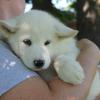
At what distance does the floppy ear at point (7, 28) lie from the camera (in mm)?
2264

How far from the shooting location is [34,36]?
223 cm

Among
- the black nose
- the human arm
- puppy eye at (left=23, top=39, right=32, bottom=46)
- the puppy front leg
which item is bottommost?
the human arm

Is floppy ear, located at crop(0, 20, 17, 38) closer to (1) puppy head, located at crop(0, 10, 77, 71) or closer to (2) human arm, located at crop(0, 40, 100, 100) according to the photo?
(1) puppy head, located at crop(0, 10, 77, 71)

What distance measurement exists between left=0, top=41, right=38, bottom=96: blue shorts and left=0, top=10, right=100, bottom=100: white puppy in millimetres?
46

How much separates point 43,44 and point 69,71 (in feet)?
0.68

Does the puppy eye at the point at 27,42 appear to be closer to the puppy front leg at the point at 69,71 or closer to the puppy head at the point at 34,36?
the puppy head at the point at 34,36

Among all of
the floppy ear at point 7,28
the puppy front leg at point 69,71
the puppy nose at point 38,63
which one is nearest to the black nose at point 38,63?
the puppy nose at point 38,63

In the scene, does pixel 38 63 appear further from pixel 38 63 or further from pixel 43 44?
pixel 43 44

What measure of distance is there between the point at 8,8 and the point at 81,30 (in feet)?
12.7

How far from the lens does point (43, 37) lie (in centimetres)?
225

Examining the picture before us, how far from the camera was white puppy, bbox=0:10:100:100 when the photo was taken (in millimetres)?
2184

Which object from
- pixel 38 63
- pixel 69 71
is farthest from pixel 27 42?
pixel 69 71

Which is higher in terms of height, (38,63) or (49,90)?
(38,63)

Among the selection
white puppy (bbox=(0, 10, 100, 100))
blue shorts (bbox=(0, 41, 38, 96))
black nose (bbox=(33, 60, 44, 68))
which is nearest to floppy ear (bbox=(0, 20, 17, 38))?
white puppy (bbox=(0, 10, 100, 100))
